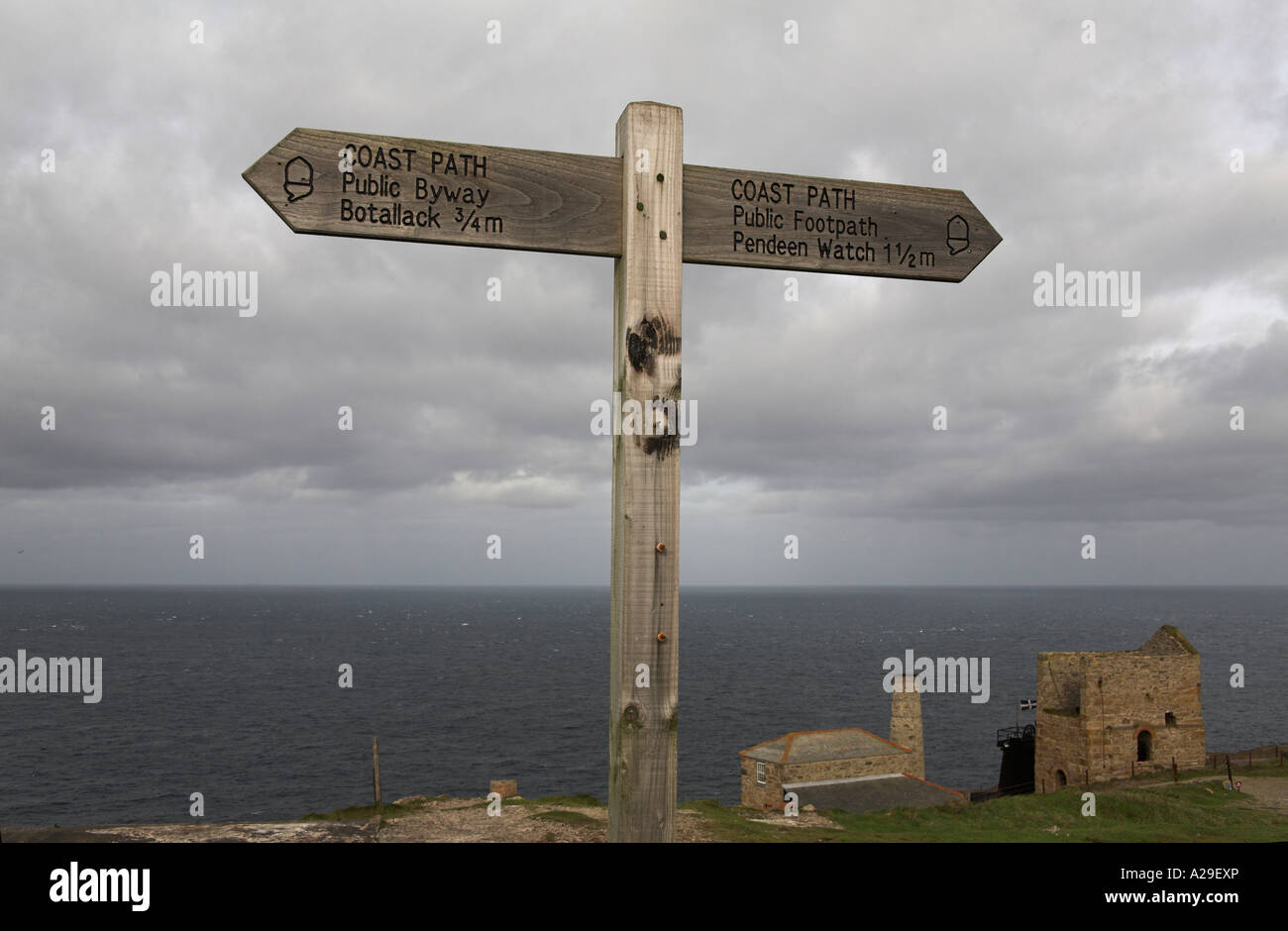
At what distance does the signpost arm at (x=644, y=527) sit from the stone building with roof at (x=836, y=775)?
113 feet

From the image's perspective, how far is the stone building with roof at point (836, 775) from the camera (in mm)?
36562

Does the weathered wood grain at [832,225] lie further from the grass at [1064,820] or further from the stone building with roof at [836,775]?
the stone building with roof at [836,775]

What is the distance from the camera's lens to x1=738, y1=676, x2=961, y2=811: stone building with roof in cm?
3656

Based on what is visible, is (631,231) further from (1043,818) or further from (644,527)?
(1043,818)

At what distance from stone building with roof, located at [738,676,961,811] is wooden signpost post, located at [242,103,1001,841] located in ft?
113

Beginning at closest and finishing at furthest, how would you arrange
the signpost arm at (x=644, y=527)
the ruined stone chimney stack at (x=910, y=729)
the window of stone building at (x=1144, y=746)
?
the signpost arm at (x=644, y=527) < the window of stone building at (x=1144, y=746) < the ruined stone chimney stack at (x=910, y=729)

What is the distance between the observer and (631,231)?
11.7 ft

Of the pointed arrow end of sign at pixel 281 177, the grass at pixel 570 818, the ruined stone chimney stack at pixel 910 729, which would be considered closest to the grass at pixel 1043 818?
the grass at pixel 570 818

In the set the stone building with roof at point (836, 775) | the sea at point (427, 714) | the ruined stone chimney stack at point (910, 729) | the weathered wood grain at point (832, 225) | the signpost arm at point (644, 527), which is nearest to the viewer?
the signpost arm at point (644, 527)

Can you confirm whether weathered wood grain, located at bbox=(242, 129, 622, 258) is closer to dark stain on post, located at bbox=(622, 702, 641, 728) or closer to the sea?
dark stain on post, located at bbox=(622, 702, 641, 728)

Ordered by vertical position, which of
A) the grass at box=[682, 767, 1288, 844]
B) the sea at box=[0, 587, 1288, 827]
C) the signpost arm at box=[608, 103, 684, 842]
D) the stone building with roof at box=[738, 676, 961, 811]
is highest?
the signpost arm at box=[608, 103, 684, 842]

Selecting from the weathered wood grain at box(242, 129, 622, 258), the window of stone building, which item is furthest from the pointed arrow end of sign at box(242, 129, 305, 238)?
the window of stone building

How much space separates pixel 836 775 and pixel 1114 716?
38.4ft
